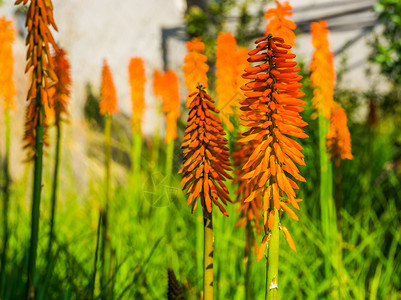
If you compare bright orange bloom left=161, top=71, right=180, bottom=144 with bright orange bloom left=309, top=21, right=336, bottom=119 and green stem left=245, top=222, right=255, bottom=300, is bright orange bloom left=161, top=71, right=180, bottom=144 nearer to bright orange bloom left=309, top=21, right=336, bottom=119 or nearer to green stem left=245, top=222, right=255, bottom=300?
bright orange bloom left=309, top=21, right=336, bottom=119

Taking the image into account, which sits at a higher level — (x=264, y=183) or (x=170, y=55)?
(x=170, y=55)

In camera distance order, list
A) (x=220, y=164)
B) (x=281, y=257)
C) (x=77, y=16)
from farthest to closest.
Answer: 1. (x=77, y=16)
2. (x=281, y=257)
3. (x=220, y=164)

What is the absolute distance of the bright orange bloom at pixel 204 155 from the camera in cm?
77

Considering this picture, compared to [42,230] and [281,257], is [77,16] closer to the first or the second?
[42,230]

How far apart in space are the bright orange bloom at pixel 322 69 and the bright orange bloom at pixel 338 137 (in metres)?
0.05

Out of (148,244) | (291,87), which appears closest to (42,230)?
(148,244)

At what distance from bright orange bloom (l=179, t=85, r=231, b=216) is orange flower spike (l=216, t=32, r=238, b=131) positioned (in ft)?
2.34

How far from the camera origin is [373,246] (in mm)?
2523

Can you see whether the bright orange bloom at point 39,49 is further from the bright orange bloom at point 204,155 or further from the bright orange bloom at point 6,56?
the bright orange bloom at point 6,56

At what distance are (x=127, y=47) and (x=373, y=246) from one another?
4.48m

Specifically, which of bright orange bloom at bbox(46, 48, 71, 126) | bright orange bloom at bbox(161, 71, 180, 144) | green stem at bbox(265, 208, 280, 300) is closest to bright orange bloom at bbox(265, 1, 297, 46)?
green stem at bbox(265, 208, 280, 300)

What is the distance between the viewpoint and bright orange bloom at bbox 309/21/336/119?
5.76ft

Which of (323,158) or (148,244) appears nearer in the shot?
(323,158)

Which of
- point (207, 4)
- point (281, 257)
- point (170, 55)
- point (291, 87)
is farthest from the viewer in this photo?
point (207, 4)
